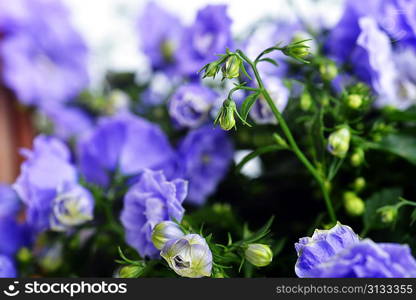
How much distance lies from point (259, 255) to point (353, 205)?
0.33 feet

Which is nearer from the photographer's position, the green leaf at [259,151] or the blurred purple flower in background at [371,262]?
the blurred purple flower in background at [371,262]

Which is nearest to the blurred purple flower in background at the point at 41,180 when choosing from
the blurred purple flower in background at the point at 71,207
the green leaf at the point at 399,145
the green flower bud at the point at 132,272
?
the blurred purple flower in background at the point at 71,207

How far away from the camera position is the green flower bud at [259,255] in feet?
0.99

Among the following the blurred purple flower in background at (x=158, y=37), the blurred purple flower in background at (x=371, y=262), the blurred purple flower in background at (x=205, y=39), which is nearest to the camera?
the blurred purple flower in background at (x=371, y=262)

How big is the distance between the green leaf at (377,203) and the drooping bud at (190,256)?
0.41ft

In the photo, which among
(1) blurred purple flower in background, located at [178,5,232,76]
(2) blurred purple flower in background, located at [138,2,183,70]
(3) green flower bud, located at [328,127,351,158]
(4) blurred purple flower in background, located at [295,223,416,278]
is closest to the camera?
(4) blurred purple flower in background, located at [295,223,416,278]

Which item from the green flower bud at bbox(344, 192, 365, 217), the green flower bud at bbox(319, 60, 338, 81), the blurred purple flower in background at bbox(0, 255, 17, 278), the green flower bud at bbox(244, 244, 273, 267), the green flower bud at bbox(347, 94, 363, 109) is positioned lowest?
the blurred purple flower in background at bbox(0, 255, 17, 278)

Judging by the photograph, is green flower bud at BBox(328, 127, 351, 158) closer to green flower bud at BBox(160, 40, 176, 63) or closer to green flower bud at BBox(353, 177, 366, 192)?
green flower bud at BBox(353, 177, 366, 192)

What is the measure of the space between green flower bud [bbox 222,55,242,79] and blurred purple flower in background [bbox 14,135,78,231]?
183mm

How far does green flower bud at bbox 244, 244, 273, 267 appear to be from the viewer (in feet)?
0.99

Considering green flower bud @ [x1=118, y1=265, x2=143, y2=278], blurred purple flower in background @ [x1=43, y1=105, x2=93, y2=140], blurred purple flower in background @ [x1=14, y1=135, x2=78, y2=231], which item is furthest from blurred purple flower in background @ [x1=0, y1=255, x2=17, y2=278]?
blurred purple flower in background @ [x1=43, y1=105, x2=93, y2=140]

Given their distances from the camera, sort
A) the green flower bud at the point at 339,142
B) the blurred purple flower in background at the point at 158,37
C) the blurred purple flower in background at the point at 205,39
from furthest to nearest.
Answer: the blurred purple flower in background at the point at 158,37 < the blurred purple flower in background at the point at 205,39 < the green flower bud at the point at 339,142

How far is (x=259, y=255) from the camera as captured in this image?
1.00 ft

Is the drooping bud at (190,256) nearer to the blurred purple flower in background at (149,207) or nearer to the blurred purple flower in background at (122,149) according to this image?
the blurred purple flower in background at (149,207)
